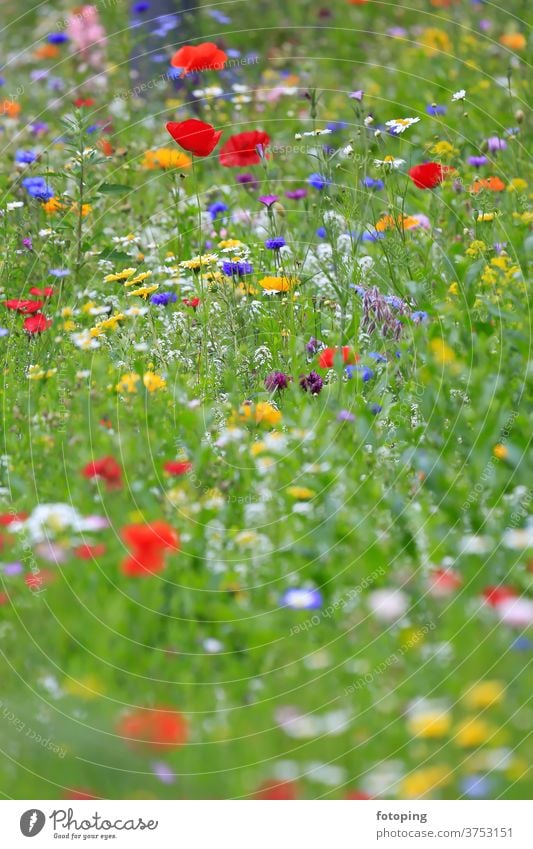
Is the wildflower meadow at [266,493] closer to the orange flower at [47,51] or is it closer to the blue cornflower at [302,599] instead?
the blue cornflower at [302,599]

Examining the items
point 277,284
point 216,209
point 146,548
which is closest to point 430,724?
point 146,548

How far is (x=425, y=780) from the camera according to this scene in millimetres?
2271

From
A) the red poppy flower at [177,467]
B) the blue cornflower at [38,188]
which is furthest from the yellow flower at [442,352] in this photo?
the blue cornflower at [38,188]

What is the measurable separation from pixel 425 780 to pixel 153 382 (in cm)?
→ 197

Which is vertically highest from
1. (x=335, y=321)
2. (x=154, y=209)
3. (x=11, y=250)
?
(x=154, y=209)

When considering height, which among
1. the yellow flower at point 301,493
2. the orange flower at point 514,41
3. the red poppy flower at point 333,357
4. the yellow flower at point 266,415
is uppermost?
the orange flower at point 514,41

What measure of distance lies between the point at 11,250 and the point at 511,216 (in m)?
2.21

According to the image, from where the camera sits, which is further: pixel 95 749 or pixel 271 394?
pixel 271 394

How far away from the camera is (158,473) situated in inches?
132

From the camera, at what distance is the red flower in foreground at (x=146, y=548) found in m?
2.72

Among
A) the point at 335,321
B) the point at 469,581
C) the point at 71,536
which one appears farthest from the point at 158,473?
the point at 335,321

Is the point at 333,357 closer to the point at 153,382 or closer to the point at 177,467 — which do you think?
the point at 153,382

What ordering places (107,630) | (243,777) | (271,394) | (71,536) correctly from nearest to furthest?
(243,777)
(107,630)
(71,536)
(271,394)

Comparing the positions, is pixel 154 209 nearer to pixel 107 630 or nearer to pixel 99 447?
pixel 99 447
